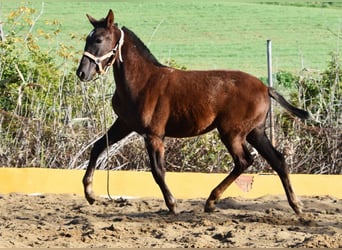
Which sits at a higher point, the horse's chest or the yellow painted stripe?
the horse's chest

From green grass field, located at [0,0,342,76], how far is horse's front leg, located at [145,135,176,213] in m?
18.9

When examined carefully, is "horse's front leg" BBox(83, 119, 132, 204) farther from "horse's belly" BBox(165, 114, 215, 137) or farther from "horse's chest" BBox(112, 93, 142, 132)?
"horse's belly" BBox(165, 114, 215, 137)

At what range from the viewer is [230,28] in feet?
107

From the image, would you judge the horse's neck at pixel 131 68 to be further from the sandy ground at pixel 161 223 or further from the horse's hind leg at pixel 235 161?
the sandy ground at pixel 161 223

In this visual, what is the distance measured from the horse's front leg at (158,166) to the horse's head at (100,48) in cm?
87

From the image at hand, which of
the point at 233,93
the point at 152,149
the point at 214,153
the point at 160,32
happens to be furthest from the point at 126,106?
the point at 160,32

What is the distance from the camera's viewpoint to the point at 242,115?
9.24 metres

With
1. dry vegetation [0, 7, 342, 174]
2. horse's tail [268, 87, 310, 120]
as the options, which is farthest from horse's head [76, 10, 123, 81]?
dry vegetation [0, 7, 342, 174]

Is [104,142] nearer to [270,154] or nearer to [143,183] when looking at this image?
[143,183]

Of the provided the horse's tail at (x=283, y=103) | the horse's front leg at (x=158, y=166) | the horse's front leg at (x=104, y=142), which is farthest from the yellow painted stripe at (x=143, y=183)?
the horse's front leg at (x=158, y=166)

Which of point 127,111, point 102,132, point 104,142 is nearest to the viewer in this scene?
point 127,111

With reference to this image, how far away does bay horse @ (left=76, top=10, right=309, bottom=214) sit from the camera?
909 cm

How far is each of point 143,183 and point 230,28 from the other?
22848 mm

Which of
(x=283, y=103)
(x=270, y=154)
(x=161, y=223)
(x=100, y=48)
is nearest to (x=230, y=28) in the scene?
(x=283, y=103)
